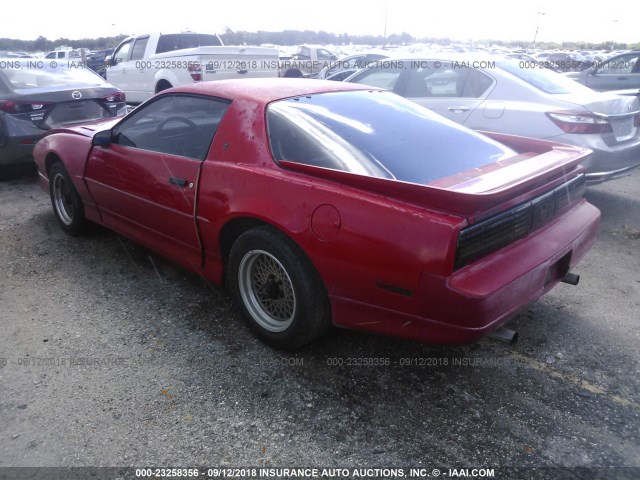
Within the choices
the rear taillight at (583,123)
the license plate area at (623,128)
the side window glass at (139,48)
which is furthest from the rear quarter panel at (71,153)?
the side window glass at (139,48)

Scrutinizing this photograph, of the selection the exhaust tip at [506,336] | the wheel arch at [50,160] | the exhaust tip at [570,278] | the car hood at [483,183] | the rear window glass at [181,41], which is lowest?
the exhaust tip at [506,336]

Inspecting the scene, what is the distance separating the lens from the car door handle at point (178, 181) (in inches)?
127

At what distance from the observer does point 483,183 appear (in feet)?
8.24

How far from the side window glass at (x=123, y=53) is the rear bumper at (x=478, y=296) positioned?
1141 centimetres

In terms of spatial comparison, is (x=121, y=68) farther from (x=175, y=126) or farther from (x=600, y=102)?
(x=600, y=102)

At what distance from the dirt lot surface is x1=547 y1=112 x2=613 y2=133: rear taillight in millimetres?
1778

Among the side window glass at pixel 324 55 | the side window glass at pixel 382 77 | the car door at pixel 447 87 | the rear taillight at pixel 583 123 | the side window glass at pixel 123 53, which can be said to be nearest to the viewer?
the rear taillight at pixel 583 123

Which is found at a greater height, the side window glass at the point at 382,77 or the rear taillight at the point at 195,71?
the side window glass at the point at 382,77

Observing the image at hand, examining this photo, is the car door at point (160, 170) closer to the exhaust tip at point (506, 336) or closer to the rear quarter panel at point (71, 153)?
the rear quarter panel at point (71, 153)

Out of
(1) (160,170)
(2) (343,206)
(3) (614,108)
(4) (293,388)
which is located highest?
(3) (614,108)

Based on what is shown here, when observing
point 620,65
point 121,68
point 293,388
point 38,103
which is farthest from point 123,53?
point 293,388

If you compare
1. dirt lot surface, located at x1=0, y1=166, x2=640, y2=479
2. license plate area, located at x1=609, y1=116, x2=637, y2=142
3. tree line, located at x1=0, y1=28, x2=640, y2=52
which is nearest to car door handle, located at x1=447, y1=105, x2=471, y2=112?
license plate area, located at x1=609, y1=116, x2=637, y2=142

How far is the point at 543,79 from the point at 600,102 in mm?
778

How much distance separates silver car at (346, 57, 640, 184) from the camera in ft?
16.4
